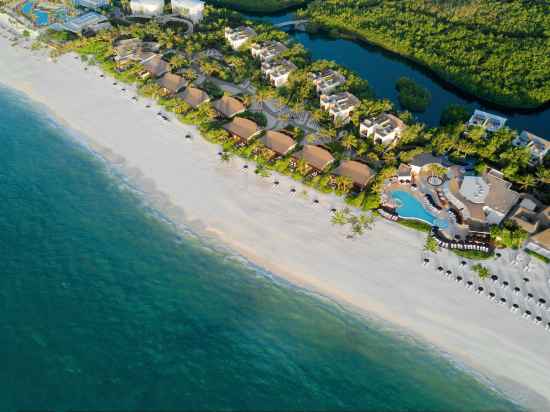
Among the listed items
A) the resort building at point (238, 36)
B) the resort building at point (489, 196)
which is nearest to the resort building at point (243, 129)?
the resort building at point (238, 36)

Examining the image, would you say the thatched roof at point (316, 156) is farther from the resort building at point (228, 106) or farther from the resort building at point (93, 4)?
the resort building at point (93, 4)

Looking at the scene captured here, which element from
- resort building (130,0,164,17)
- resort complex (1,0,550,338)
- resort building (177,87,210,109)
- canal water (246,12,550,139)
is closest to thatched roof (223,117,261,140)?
resort complex (1,0,550,338)

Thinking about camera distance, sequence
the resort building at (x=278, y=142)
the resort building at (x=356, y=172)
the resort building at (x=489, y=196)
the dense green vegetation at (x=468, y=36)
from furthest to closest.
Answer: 1. the dense green vegetation at (x=468, y=36)
2. the resort building at (x=278, y=142)
3. the resort building at (x=356, y=172)
4. the resort building at (x=489, y=196)

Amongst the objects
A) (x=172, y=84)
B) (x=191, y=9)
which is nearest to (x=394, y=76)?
(x=172, y=84)

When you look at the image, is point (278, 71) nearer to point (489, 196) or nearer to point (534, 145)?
point (489, 196)

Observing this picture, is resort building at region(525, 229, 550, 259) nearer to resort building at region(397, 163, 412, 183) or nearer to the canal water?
resort building at region(397, 163, 412, 183)
